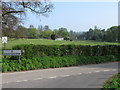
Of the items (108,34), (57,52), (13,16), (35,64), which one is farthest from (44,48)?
(108,34)

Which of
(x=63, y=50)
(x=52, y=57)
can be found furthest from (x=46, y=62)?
(x=63, y=50)

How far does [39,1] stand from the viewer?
23891 millimetres

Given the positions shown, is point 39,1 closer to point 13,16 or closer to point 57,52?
point 13,16

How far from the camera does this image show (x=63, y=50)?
75.6ft

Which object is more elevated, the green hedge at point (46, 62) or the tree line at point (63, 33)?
the tree line at point (63, 33)

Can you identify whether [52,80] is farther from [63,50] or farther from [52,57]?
[63,50]

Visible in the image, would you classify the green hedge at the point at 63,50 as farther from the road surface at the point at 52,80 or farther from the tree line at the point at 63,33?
the tree line at the point at 63,33

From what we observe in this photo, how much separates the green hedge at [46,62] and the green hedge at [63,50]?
29.0 inches

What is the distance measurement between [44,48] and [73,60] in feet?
11.3

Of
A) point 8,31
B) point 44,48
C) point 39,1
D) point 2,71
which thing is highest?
point 39,1

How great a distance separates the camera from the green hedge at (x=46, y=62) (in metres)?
17.0

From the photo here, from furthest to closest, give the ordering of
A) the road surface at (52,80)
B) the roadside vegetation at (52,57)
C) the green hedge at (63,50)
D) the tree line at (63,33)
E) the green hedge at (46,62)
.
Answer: the tree line at (63,33) → the green hedge at (63,50) → the roadside vegetation at (52,57) → the green hedge at (46,62) → the road surface at (52,80)

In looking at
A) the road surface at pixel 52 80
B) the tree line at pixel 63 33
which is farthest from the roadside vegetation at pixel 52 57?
the tree line at pixel 63 33

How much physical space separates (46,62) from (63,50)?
158 inches
